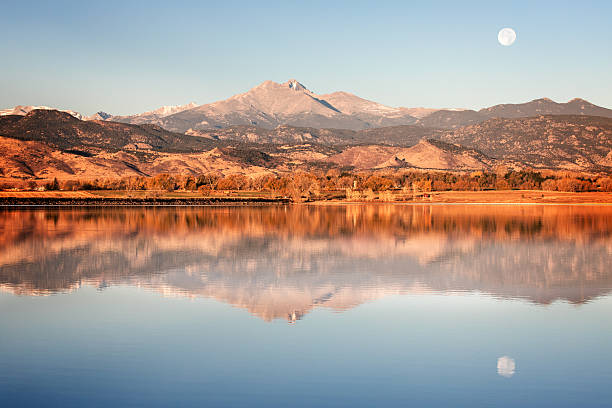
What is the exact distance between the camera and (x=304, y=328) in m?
15.7

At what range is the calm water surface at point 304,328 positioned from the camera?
1120 centimetres

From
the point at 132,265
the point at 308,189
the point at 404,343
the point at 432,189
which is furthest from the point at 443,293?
the point at 432,189

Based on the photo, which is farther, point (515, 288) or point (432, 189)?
point (432, 189)

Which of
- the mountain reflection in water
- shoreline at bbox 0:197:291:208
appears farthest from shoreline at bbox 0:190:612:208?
the mountain reflection in water

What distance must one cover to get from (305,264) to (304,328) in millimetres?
12065

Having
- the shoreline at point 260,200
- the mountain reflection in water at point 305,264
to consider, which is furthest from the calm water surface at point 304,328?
the shoreline at point 260,200

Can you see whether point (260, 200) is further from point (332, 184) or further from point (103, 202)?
point (332, 184)

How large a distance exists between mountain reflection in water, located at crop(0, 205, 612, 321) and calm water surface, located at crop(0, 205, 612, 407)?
15cm

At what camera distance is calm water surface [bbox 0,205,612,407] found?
36.8 ft

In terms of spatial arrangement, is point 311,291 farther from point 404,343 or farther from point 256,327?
point 404,343

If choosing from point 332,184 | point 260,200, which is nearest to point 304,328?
point 260,200

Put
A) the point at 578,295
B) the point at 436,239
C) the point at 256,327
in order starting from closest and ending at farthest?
the point at 256,327 → the point at 578,295 → the point at 436,239

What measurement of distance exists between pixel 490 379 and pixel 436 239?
2916 cm

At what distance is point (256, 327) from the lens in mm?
15914
